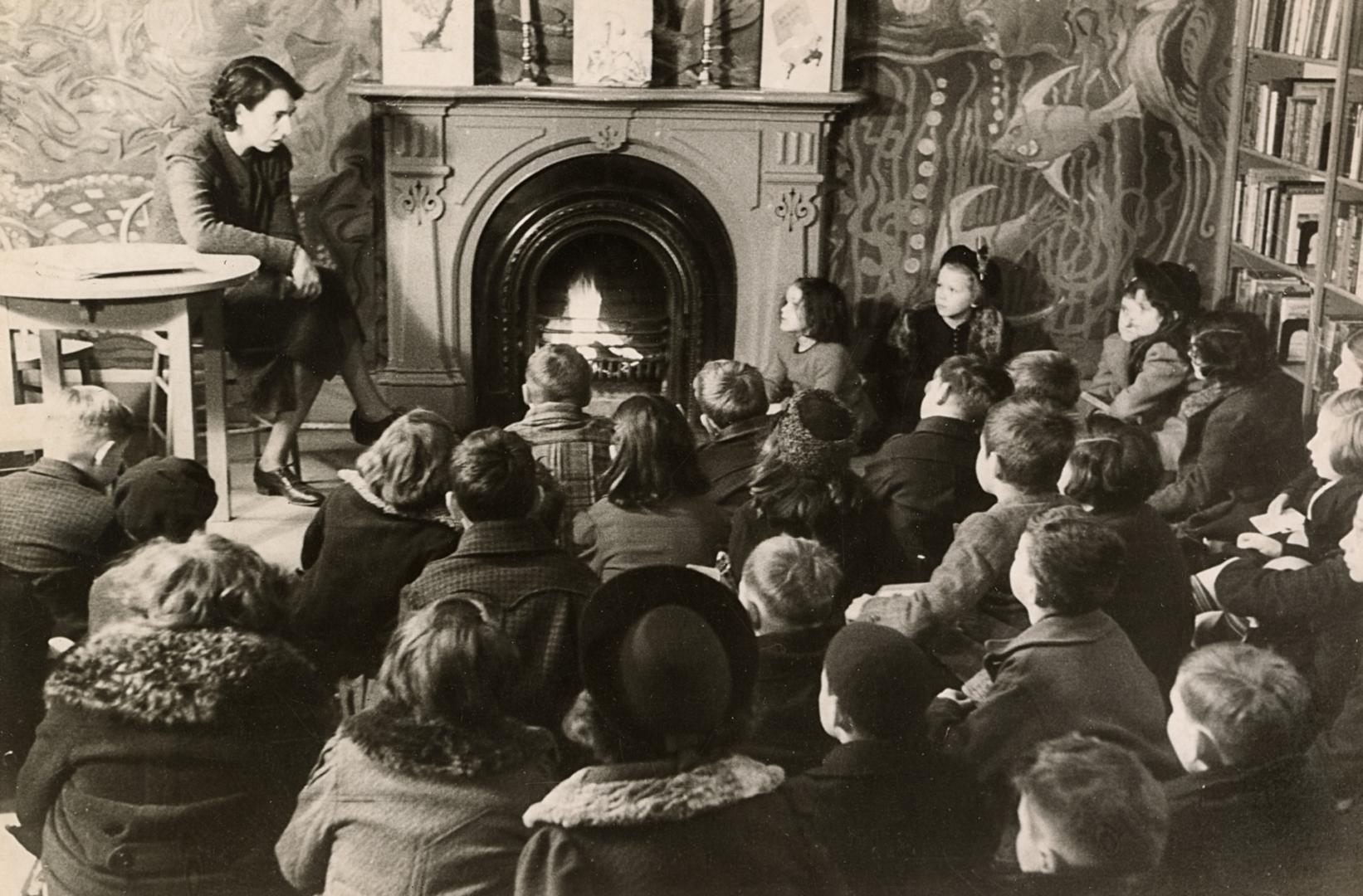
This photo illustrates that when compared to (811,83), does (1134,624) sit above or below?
below

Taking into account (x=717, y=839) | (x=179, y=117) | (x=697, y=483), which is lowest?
(x=717, y=839)

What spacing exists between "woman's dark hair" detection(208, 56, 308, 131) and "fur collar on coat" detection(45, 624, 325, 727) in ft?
7.28

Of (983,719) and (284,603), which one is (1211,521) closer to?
(983,719)

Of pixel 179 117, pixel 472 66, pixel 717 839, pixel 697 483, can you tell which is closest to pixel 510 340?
pixel 472 66

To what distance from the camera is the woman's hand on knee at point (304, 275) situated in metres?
4.60

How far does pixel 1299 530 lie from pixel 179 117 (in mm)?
3341

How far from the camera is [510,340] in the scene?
514 cm

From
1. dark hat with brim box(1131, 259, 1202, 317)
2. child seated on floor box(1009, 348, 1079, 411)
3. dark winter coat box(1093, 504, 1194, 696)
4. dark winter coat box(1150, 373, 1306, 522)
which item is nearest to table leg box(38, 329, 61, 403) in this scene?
child seated on floor box(1009, 348, 1079, 411)

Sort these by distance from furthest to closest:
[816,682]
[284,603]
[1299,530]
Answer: [1299,530] → [284,603] → [816,682]

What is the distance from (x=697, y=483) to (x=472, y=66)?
207 cm

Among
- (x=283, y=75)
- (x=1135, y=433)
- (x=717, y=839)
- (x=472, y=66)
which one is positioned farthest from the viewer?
(x=472, y=66)

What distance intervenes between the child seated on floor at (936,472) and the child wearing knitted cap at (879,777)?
0.77 metres

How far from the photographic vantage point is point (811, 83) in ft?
16.5

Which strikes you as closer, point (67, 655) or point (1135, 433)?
point (67, 655)
